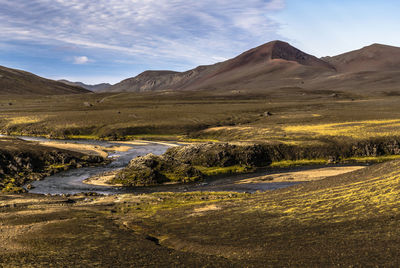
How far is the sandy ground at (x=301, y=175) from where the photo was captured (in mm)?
57094

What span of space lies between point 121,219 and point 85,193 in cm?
1530

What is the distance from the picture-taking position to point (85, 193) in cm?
4997

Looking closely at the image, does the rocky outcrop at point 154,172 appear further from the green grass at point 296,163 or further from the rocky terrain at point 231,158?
the green grass at point 296,163

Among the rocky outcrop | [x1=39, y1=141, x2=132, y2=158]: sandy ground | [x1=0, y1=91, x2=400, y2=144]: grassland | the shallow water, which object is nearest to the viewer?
the shallow water

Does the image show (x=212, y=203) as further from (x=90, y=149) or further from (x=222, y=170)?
(x=90, y=149)

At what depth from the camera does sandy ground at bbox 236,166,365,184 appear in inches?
2248

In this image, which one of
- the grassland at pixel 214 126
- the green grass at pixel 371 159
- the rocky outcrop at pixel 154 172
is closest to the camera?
the rocky outcrop at pixel 154 172

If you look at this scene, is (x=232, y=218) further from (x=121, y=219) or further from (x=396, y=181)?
(x=396, y=181)

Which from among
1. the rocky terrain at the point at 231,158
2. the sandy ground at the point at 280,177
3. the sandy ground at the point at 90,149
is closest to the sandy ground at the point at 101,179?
the sandy ground at the point at 280,177

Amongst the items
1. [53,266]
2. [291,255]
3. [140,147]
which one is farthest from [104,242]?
[140,147]

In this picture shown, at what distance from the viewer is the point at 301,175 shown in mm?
59375

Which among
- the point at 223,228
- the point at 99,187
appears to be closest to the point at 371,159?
the point at 99,187

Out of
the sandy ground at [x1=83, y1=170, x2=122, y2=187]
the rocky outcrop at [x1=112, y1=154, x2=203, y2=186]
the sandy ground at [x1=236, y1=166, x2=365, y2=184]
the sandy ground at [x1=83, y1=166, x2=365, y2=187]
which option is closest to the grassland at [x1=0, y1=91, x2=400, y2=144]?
the sandy ground at [x1=236, y1=166, x2=365, y2=184]

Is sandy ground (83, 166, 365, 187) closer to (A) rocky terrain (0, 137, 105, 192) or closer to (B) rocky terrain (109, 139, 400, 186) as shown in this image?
(B) rocky terrain (109, 139, 400, 186)
